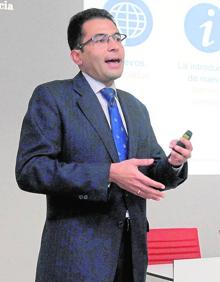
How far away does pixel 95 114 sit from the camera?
1.52m

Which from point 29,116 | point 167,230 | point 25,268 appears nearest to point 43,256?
point 29,116

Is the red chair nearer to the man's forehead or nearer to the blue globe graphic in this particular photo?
the blue globe graphic

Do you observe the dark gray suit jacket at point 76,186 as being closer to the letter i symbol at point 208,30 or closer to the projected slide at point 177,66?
the projected slide at point 177,66

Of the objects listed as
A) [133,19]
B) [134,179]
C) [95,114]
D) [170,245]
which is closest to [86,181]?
[134,179]

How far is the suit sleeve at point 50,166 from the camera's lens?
138 centimetres

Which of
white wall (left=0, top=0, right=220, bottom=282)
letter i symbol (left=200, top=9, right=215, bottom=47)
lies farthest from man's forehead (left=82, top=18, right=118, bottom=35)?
letter i symbol (left=200, top=9, right=215, bottom=47)

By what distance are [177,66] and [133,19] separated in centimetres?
48

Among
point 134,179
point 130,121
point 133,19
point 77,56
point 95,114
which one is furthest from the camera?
point 133,19

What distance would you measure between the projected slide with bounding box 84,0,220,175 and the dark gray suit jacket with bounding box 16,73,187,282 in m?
1.94

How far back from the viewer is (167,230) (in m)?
3.04

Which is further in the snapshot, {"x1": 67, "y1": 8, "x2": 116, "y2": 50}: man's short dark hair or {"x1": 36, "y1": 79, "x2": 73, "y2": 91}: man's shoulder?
{"x1": 67, "y1": 8, "x2": 116, "y2": 50}: man's short dark hair

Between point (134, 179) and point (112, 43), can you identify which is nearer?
point (134, 179)

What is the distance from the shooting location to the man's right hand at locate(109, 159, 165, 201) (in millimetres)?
1343

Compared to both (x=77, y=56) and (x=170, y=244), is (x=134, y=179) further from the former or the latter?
(x=170, y=244)
